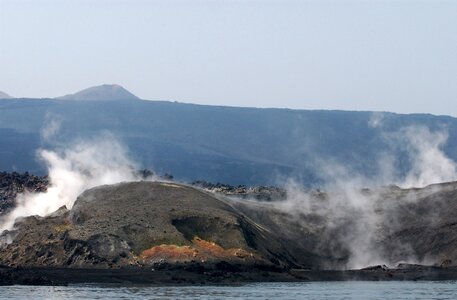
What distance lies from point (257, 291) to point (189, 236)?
3505cm

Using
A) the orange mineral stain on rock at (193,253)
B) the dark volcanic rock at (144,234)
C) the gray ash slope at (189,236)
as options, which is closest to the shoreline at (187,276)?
the gray ash slope at (189,236)

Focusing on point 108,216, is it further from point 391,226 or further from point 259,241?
point 391,226

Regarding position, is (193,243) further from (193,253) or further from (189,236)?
(193,253)

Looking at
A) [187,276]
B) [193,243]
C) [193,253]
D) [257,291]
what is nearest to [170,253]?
[193,253]

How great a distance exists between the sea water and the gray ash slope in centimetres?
1787

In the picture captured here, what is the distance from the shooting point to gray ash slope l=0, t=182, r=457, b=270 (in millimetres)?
167375

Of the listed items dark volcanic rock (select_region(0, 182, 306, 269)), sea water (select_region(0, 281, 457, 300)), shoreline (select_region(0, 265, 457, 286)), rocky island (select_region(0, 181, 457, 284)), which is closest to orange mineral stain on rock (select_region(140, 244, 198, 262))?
dark volcanic rock (select_region(0, 182, 306, 269))

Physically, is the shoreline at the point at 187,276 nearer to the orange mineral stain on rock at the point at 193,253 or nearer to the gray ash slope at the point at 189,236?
the gray ash slope at the point at 189,236

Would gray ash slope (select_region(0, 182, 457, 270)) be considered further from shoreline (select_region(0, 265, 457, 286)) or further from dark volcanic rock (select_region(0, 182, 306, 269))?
shoreline (select_region(0, 265, 457, 286))

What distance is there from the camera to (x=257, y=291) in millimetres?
140375

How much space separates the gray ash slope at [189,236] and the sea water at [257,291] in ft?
58.6

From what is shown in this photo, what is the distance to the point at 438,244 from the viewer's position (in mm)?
187875

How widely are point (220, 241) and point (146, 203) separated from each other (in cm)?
1680

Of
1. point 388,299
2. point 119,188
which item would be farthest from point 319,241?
point 388,299
